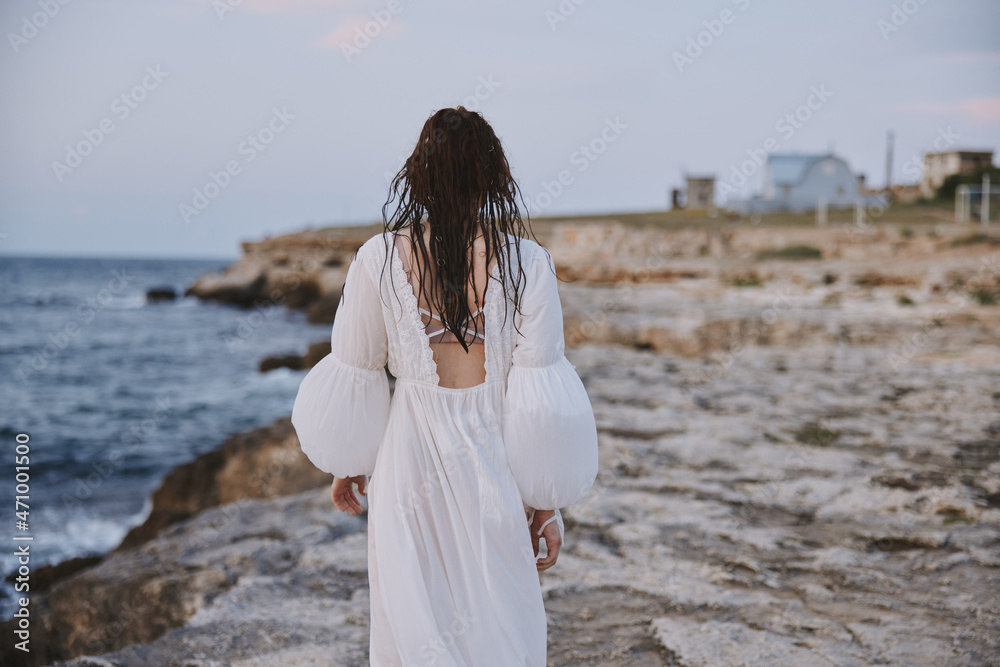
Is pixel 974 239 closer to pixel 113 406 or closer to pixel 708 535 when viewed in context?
pixel 708 535

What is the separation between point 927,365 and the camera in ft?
24.1

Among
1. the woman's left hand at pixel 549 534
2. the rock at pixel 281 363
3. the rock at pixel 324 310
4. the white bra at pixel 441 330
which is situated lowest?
the rock at pixel 281 363

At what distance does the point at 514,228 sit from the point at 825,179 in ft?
134

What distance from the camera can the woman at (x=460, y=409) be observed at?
191cm

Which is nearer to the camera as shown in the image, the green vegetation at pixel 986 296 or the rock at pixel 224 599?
the rock at pixel 224 599

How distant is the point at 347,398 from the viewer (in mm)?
2039

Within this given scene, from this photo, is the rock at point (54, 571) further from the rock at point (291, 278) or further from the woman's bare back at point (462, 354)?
the rock at point (291, 278)

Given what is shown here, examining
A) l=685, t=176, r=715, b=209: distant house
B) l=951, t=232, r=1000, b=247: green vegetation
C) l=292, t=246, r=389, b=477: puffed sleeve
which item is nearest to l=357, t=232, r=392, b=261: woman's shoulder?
l=292, t=246, r=389, b=477: puffed sleeve

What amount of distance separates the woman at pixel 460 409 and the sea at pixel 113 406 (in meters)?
5.31

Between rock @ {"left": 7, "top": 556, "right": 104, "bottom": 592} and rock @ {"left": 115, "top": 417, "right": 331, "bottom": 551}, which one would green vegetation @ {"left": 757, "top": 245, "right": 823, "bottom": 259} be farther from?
rock @ {"left": 7, "top": 556, "right": 104, "bottom": 592}

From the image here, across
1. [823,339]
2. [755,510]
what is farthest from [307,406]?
[823,339]

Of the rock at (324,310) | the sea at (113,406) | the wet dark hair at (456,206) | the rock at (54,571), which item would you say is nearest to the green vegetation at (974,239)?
the sea at (113,406)

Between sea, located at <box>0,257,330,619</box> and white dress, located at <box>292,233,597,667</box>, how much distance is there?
5.29 metres

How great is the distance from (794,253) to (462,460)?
16.7 meters
